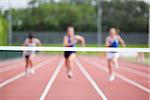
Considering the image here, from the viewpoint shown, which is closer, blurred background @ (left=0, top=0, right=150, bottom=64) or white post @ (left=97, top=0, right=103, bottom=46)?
blurred background @ (left=0, top=0, right=150, bottom=64)

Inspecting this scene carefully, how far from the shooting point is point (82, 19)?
50000 millimetres

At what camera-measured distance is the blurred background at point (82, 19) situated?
147 ft

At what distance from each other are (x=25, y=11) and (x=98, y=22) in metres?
7.91

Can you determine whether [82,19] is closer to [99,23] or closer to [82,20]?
[82,20]

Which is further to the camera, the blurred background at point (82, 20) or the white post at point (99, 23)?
the white post at point (99, 23)

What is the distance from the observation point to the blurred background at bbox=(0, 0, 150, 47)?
147ft

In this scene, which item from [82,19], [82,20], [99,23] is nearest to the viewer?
[99,23]

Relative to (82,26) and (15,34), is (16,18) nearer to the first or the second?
(15,34)

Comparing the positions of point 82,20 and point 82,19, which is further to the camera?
point 82,19

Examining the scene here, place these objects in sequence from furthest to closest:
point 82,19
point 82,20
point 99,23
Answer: point 82,19, point 82,20, point 99,23

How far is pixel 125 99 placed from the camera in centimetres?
912

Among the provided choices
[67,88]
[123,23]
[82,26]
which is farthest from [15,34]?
[67,88]

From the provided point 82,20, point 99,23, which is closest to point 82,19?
point 82,20

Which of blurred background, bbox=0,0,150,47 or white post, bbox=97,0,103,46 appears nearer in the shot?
blurred background, bbox=0,0,150,47
